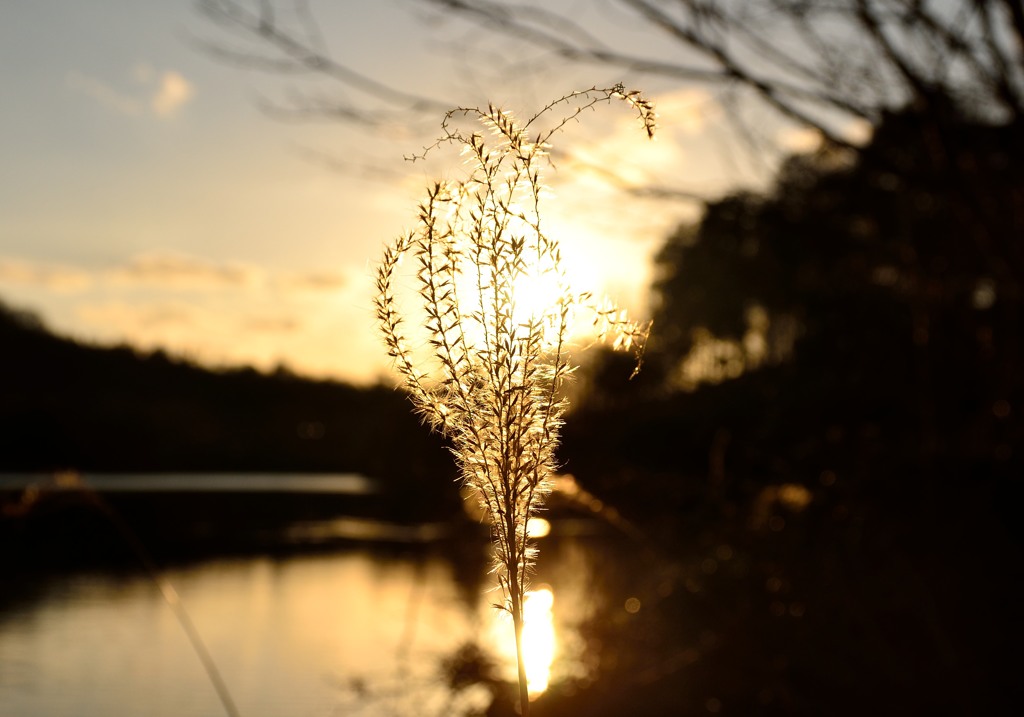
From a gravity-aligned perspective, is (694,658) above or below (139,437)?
below

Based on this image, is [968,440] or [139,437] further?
[139,437]

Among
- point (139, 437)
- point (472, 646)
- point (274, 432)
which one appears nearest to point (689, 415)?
point (472, 646)

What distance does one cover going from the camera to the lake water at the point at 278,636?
7.30 meters

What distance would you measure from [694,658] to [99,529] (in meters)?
27.2

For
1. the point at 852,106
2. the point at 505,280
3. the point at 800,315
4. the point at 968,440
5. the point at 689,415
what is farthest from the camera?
the point at 800,315

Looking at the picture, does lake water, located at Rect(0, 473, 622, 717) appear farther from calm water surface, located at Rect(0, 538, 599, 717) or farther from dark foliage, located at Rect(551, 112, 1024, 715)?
dark foliage, located at Rect(551, 112, 1024, 715)

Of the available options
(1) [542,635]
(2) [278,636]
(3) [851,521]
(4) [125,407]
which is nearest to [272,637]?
(2) [278,636]

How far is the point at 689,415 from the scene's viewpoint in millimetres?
22984

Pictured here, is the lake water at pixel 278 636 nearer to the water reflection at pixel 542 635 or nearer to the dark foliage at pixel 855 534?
the water reflection at pixel 542 635

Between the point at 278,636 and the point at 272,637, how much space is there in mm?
98

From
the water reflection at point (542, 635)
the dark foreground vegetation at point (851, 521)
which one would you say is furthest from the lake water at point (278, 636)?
the dark foreground vegetation at point (851, 521)

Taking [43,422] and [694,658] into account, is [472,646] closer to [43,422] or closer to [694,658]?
[694,658]

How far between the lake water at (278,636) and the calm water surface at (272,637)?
28 millimetres

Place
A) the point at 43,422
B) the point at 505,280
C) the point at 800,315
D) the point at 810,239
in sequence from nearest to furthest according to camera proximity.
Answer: the point at 505,280, the point at 810,239, the point at 800,315, the point at 43,422
